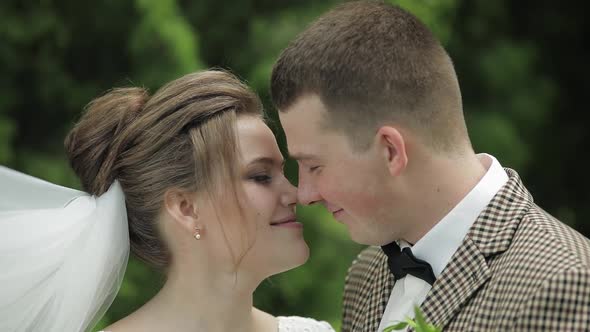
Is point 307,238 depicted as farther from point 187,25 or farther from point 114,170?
point 114,170

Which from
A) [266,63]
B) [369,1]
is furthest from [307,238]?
[369,1]

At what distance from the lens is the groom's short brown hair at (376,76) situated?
3.34 m

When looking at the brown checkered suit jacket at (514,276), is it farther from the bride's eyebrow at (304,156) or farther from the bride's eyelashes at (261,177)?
the bride's eyelashes at (261,177)

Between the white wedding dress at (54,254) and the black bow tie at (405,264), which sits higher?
the black bow tie at (405,264)

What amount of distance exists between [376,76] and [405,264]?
0.73 meters

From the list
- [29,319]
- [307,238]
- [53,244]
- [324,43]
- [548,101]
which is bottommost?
[307,238]

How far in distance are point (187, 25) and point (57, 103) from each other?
1.19 meters

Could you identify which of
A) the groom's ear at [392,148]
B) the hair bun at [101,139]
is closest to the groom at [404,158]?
the groom's ear at [392,148]

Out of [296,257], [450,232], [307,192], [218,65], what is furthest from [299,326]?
[218,65]

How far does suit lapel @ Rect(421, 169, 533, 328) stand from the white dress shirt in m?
0.04

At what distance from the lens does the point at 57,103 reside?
6668 mm

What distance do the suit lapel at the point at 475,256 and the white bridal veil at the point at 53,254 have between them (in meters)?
1.42

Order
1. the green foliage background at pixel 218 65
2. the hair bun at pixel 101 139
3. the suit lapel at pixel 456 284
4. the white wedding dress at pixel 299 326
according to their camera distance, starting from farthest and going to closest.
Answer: the green foliage background at pixel 218 65, the white wedding dress at pixel 299 326, the hair bun at pixel 101 139, the suit lapel at pixel 456 284

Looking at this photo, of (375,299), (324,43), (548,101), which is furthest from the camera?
(548,101)
